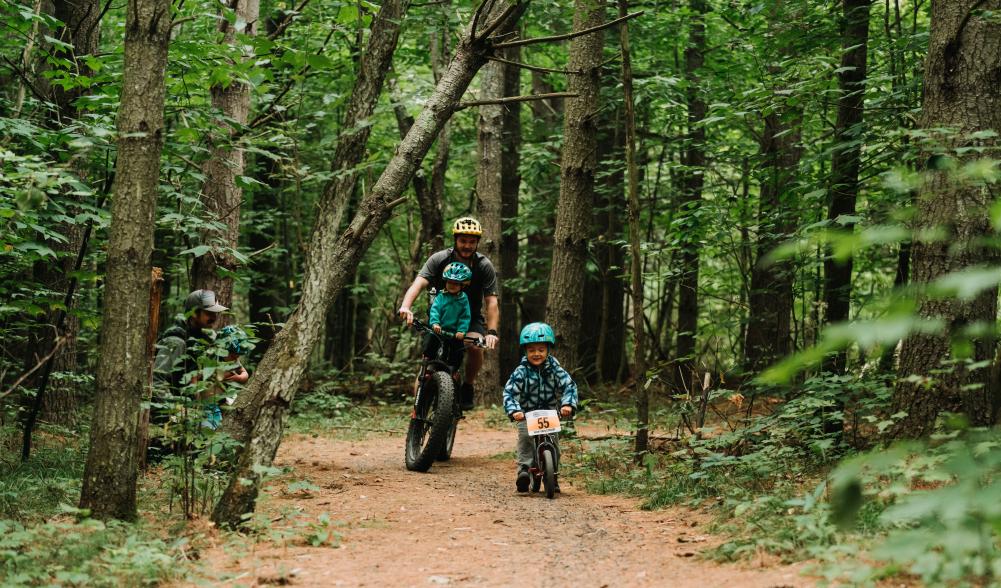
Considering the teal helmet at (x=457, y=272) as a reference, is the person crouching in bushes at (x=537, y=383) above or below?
below

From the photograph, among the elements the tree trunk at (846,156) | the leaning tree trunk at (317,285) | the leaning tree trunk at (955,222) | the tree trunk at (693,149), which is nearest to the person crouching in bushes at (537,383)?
the leaning tree trunk at (317,285)

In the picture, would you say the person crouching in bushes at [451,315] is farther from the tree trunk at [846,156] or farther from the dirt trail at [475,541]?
the tree trunk at [846,156]

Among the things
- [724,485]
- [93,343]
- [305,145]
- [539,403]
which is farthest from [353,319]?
[724,485]

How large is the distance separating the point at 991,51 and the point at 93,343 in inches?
644

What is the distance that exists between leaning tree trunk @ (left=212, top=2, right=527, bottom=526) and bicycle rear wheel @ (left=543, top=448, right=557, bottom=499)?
7.59ft

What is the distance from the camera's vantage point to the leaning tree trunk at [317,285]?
206 inches

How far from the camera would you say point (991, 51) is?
5652 millimetres

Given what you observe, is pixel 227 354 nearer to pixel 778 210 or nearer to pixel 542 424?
pixel 542 424

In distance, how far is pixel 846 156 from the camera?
24.5ft

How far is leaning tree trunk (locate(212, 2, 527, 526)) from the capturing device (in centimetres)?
523

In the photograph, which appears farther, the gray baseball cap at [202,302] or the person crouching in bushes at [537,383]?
the gray baseball cap at [202,302]

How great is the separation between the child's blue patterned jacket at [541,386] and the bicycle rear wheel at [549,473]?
1.91ft

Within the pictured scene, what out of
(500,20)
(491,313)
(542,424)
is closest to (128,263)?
(500,20)

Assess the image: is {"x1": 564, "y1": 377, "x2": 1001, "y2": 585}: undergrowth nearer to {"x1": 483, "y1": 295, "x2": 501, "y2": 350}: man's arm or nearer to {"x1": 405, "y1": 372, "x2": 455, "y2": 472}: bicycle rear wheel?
{"x1": 405, "y1": 372, "x2": 455, "y2": 472}: bicycle rear wheel
